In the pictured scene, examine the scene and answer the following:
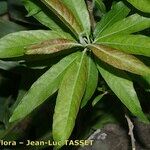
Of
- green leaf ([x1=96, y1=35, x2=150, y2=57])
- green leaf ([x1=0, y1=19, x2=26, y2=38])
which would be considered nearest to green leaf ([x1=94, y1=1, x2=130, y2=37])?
green leaf ([x1=96, y1=35, x2=150, y2=57])

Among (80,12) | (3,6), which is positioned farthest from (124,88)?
(3,6)

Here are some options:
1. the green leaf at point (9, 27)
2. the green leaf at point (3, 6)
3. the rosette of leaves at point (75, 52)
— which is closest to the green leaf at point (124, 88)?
the rosette of leaves at point (75, 52)

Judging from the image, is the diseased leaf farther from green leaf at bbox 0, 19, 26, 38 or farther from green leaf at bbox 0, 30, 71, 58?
green leaf at bbox 0, 19, 26, 38

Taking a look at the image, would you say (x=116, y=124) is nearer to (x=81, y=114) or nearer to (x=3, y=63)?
(x=81, y=114)

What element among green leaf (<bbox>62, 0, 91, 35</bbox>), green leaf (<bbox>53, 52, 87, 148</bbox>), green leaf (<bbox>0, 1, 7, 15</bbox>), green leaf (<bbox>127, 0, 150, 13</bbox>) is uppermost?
green leaf (<bbox>0, 1, 7, 15</bbox>)

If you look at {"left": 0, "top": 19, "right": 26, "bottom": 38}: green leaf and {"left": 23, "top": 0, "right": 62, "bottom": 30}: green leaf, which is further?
{"left": 0, "top": 19, "right": 26, "bottom": 38}: green leaf
